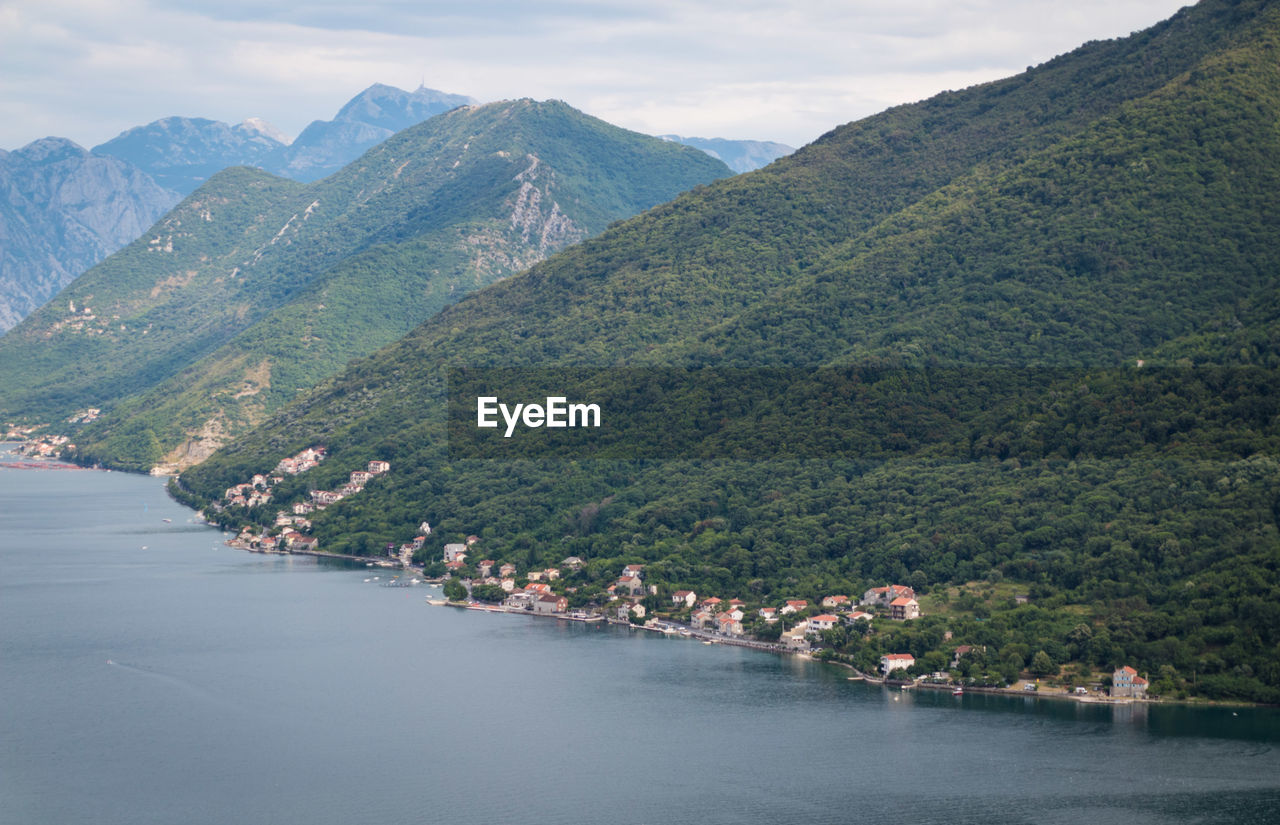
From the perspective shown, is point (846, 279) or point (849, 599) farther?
point (846, 279)

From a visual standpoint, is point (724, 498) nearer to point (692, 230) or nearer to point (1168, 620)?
point (1168, 620)

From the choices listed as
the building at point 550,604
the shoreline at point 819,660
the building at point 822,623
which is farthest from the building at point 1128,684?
the building at point 550,604

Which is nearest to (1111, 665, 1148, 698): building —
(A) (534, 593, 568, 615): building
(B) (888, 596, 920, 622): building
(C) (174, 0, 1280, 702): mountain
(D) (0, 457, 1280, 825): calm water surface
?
(C) (174, 0, 1280, 702): mountain

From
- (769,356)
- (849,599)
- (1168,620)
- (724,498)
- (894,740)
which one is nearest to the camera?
(894,740)

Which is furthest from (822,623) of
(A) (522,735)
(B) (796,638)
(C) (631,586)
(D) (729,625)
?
(A) (522,735)

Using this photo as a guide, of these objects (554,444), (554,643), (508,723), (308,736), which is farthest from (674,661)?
(554,444)

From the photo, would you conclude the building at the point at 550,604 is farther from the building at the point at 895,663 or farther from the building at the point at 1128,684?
the building at the point at 1128,684
